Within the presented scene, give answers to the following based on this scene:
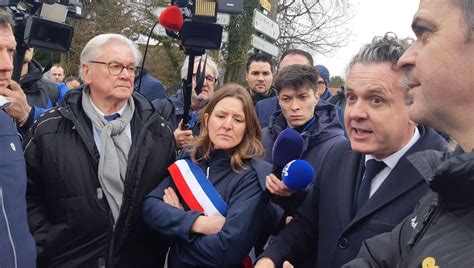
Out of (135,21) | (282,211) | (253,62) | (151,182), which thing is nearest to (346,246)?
(282,211)

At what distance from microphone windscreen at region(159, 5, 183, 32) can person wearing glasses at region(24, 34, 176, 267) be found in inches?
17.7

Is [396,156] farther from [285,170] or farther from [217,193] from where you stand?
[217,193]

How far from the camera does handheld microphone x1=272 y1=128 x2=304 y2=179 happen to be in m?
2.06

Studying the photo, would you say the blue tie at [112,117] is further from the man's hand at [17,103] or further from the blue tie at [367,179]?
the blue tie at [367,179]

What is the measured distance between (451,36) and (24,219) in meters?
1.73

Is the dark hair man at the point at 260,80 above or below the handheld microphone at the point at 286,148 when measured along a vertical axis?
above

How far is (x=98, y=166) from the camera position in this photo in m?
2.46

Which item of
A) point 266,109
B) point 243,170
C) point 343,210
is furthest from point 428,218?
point 266,109

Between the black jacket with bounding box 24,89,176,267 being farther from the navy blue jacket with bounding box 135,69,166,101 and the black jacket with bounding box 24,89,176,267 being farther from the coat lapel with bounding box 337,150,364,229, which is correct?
the navy blue jacket with bounding box 135,69,166,101

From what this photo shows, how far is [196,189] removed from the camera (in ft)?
8.05

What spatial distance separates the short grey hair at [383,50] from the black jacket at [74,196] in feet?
4.08

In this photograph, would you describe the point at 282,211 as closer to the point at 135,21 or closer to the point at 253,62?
the point at 253,62

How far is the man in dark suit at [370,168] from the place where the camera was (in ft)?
5.99

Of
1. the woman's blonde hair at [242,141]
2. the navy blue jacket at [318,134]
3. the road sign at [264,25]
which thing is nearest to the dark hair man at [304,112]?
the navy blue jacket at [318,134]
